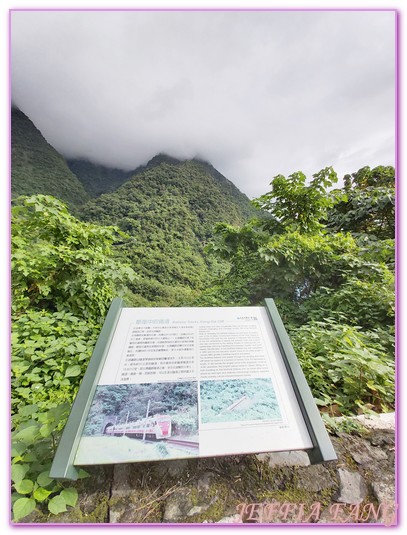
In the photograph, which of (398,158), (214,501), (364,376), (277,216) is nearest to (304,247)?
(277,216)

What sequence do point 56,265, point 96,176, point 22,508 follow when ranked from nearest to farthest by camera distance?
point 22,508 < point 56,265 < point 96,176

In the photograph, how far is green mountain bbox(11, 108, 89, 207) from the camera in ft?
60.5

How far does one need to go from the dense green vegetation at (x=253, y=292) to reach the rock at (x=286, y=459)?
448mm

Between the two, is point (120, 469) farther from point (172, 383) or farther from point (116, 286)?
point (116, 286)

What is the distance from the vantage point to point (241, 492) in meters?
1.13

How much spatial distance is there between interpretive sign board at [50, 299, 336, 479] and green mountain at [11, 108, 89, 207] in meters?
20.5

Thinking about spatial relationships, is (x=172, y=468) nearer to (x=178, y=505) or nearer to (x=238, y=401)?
(x=178, y=505)

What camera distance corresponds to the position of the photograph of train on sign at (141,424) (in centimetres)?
94

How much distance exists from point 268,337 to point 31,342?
196cm

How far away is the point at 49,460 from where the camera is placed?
110 centimetres

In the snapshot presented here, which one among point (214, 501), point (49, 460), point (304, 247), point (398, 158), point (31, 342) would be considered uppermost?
point (398, 158)

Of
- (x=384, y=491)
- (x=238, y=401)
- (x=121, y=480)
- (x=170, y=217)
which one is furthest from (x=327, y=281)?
(x=170, y=217)

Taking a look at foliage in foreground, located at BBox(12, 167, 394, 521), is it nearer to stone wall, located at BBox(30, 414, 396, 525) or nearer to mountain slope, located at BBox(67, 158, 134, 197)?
stone wall, located at BBox(30, 414, 396, 525)

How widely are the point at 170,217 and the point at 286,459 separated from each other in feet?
73.2
